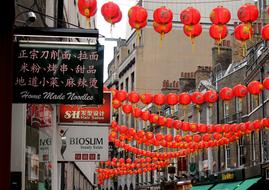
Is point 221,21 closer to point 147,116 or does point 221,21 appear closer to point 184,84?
point 147,116

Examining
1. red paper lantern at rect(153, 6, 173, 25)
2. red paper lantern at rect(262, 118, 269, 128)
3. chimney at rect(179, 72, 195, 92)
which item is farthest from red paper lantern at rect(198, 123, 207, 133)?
chimney at rect(179, 72, 195, 92)

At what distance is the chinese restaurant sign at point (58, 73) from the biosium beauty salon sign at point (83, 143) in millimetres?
5720

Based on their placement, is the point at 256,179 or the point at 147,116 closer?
the point at 147,116

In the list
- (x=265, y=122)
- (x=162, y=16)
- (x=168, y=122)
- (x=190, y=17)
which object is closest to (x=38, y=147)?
(x=162, y=16)

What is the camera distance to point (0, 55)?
5.55 meters

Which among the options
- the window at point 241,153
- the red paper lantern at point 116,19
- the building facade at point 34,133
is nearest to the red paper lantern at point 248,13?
the red paper lantern at point 116,19

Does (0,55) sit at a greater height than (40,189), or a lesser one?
greater

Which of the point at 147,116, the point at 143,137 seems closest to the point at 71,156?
the point at 147,116

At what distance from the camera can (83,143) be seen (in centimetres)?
1402

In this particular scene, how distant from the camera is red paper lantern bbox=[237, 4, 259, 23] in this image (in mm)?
13008

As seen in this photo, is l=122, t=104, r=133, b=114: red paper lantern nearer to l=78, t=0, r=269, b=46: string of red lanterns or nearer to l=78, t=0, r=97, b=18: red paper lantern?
l=78, t=0, r=269, b=46: string of red lanterns

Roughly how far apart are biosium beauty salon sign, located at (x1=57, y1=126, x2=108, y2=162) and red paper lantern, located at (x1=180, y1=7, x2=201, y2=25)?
131 inches

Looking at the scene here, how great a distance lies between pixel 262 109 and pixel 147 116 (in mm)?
7938

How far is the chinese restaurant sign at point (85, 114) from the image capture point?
45.2 feet
